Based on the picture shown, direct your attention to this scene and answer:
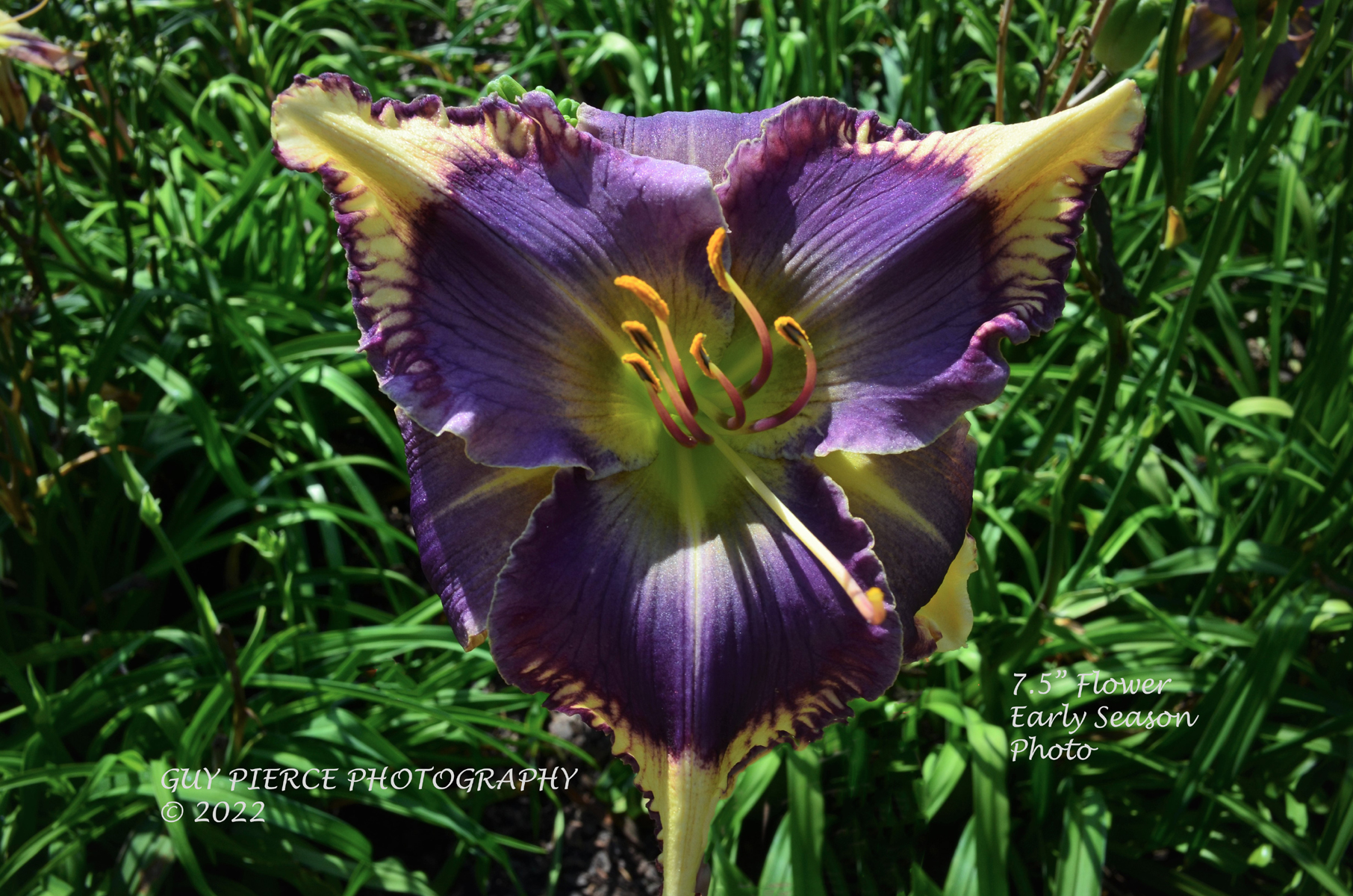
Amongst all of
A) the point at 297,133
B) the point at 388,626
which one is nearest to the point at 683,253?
the point at 297,133

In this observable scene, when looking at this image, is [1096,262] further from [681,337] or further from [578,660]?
[578,660]

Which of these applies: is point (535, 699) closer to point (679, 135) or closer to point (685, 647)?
point (685, 647)

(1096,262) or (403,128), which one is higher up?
(403,128)

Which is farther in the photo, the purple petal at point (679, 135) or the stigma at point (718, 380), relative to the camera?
the purple petal at point (679, 135)

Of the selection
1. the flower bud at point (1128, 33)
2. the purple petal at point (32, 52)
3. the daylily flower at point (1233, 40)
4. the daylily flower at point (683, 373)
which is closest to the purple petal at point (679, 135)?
the daylily flower at point (683, 373)

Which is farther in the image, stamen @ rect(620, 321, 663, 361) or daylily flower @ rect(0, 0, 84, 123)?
daylily flower @ rect(0, 0, 84, 123)

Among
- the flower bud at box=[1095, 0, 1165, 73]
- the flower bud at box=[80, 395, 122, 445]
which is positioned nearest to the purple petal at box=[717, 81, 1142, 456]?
the flower bud at box=[1095, 0, 1165, 73]

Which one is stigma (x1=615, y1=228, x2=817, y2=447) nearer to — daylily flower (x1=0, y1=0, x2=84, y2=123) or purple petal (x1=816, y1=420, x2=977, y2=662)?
purple petal (x1=816, y1=420, x2=977, y2=662)

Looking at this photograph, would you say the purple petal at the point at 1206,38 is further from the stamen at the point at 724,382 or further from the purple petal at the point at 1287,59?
the stamen at the point at 724,382
